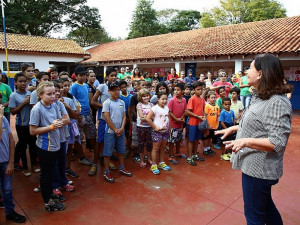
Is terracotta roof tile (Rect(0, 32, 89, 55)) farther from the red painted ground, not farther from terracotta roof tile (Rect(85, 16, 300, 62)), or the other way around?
the red painted ground

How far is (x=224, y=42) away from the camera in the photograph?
13.5 m

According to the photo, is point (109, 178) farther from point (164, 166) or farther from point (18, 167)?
Answer: point (18, 167)

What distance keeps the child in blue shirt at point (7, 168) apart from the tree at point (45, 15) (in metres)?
25.9

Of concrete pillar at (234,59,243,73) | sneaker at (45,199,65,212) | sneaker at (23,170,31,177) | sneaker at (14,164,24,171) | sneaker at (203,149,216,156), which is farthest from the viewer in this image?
concrete pillar at (234,59,243,73)

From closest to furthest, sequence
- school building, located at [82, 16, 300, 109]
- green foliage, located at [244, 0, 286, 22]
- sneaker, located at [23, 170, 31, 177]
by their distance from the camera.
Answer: sneaker, located at [23, 170, 31, 177]
school building, located at [82, 16, 300, 109]
green foliage, located at [244, 0, 286, 22]

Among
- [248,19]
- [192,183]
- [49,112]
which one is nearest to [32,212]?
[49,112]

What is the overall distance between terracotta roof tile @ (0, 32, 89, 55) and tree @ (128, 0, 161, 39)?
1252 centimetres

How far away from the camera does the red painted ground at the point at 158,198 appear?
255 cm

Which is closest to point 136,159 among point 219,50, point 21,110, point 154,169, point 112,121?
point 154,169

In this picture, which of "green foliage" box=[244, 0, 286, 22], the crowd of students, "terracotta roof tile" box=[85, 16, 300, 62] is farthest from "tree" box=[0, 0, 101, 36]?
the crowd of students

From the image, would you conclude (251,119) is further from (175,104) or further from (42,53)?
(42,53)

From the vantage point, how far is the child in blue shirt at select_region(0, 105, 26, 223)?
2361 millimetres

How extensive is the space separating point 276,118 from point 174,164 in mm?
2859

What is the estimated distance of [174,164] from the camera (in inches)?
166
